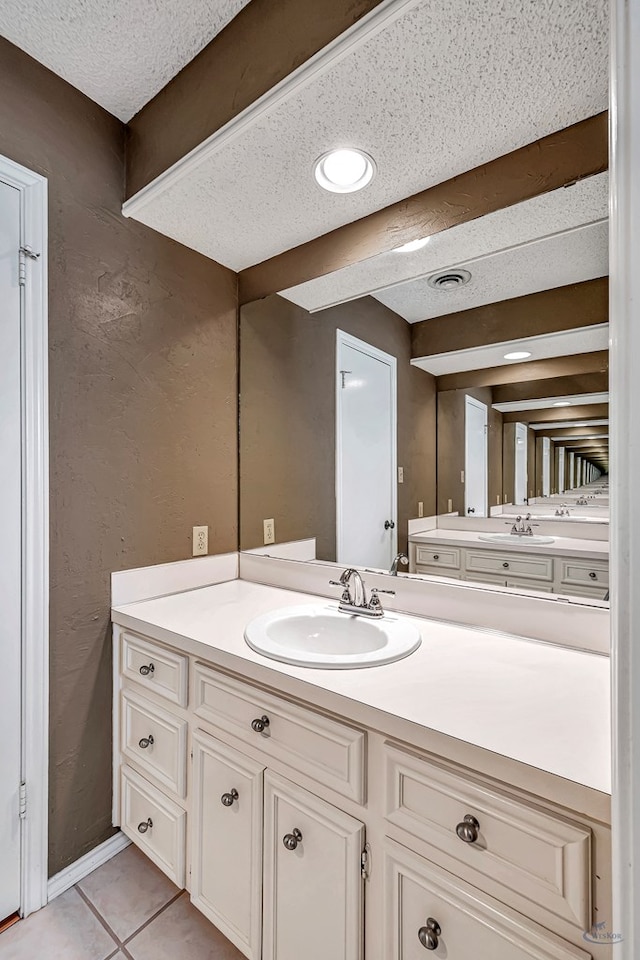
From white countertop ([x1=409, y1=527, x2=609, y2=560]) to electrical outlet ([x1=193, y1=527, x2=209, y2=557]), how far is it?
2.68ft

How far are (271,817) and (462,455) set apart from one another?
112 cm

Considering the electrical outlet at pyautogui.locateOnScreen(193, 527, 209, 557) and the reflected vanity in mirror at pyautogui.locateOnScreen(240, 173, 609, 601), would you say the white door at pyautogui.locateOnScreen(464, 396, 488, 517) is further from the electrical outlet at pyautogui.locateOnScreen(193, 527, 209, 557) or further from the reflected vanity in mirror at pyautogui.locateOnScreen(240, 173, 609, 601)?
the electrical outlet at pyautogui.locateOnScreen(193, 527, 209, 557)

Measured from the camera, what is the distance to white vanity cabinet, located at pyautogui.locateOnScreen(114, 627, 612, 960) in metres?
0.70

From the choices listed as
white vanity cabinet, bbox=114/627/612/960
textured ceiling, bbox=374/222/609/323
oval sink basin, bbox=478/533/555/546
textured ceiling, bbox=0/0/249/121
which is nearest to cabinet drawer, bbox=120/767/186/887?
white vanity cabinet, bbox=114/627/612/960

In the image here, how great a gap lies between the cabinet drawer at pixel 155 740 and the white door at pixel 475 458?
1.07 m

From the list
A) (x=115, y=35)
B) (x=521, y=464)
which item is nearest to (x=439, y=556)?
(x=521, y=464)

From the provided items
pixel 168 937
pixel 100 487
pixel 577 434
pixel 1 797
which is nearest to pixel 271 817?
pixel 168 937

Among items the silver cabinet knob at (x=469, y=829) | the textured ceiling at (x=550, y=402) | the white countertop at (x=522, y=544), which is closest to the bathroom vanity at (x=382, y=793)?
the silver cabinet knob at (x=469, y=829)

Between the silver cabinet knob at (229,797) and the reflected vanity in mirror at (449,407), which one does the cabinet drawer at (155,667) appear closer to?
the silver cabinet knob at (229,797)

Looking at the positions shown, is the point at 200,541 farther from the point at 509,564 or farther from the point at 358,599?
the point at 509,564

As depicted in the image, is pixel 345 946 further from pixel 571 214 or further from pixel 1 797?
pixel 571 214

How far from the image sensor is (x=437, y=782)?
2.63 feet

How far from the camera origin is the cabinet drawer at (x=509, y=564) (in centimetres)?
125

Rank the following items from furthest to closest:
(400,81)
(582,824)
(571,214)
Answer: (571,214) → (400,81) → (582,824)
